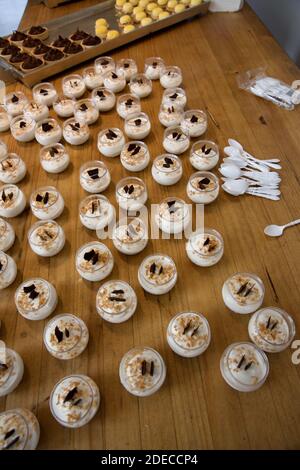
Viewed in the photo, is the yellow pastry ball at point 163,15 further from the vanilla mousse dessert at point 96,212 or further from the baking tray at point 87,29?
the vanilla mousse dessert at point 96,212

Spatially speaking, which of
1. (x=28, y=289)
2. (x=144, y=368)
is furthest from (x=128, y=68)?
(x=144, y=368)

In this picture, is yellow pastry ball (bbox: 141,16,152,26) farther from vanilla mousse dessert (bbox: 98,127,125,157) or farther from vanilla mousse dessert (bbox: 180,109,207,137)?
vanilla mousse dessert (bbox: 98,127,125,157)

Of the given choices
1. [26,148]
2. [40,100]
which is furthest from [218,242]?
[40,100]

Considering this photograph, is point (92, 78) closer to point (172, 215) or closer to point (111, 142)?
point (111, 142)

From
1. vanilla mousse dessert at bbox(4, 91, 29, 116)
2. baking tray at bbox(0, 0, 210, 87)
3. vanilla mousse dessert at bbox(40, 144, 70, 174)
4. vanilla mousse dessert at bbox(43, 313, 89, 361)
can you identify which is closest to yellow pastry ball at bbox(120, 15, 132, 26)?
baking tray at bbox(0, 0, 210, 87)

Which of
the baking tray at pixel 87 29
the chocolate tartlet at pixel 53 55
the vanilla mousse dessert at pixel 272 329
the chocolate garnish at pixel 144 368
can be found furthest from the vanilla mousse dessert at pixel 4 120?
the vanilla mousse dessert at pixel 272 329
